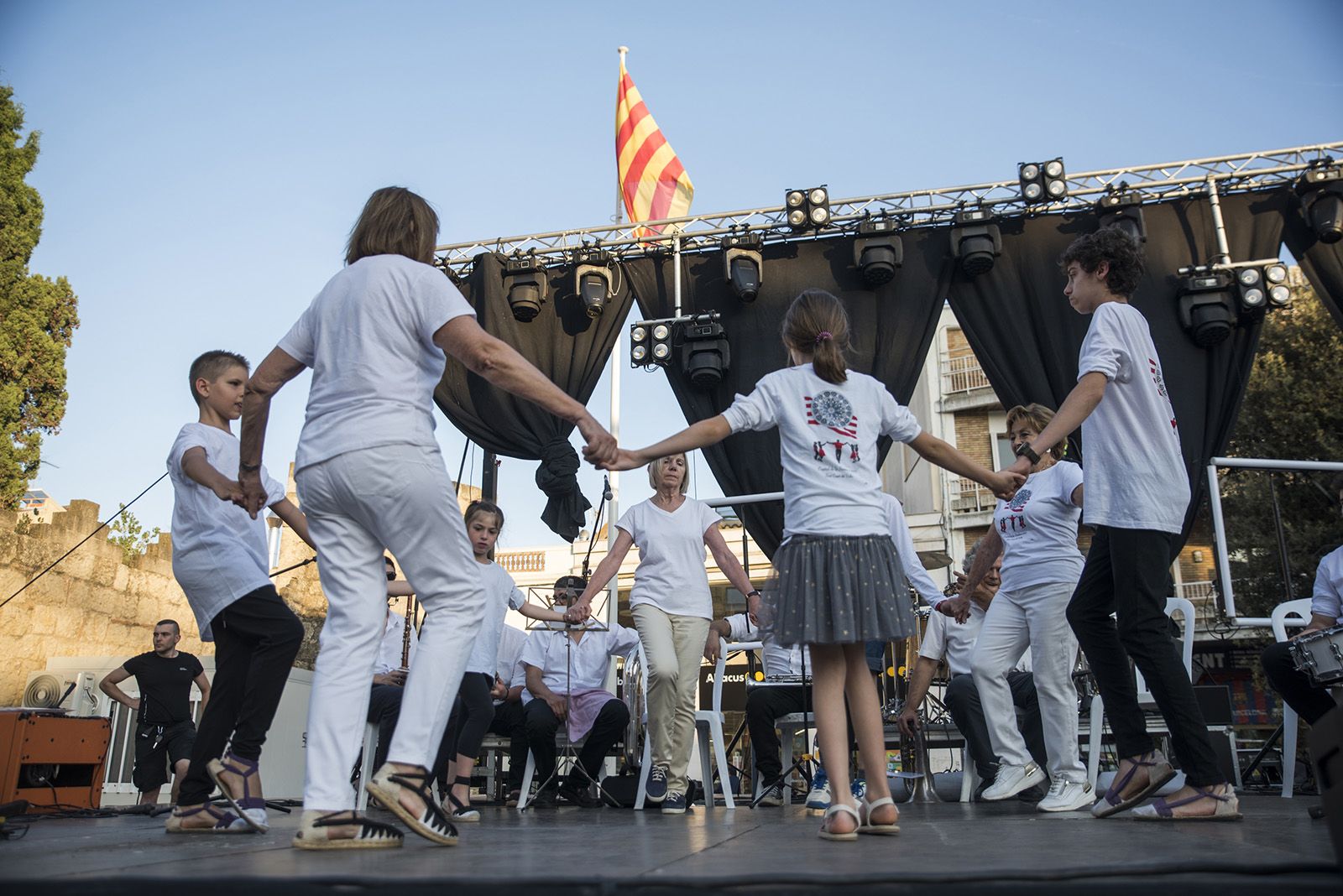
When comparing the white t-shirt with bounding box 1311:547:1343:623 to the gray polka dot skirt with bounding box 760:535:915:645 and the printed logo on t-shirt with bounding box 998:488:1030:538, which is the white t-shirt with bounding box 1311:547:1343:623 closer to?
the printed logo on t-shirt with bounding box 998:488:1030:538

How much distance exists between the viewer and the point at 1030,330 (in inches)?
338

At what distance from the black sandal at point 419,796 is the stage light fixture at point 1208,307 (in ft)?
25.2

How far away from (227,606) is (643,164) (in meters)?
8.81

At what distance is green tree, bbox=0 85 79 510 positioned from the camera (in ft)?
49.7

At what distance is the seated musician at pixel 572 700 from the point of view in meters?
6.27

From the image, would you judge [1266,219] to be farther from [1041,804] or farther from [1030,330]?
[1041,804]

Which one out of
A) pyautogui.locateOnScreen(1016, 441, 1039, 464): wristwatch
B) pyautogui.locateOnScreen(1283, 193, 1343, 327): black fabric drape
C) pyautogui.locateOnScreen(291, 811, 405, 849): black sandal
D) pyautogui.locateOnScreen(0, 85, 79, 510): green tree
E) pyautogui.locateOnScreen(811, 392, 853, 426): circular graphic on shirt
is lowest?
pyautogui.locateOnScreen(291, 811, 405, 849): black sandal

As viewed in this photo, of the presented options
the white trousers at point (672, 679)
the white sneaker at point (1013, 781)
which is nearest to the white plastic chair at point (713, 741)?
the white trousers at point (672, 679)

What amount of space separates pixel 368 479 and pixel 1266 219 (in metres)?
8.47

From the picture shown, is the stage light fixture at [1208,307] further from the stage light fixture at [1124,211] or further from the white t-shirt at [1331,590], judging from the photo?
the white t-shirt at [1331,590]

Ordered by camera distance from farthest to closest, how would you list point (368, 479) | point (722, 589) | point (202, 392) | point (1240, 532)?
point (722, 589) < point (1240, 532) < point (202, 392) < point (368, 479)

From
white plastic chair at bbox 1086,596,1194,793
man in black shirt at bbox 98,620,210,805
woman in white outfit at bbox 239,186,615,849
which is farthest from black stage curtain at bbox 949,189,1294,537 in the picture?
man in black shirt at bbox 98,620,210,805

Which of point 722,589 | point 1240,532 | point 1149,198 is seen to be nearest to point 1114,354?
point 1149,198

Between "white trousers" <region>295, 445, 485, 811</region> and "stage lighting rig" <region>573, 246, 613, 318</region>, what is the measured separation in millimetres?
6687
